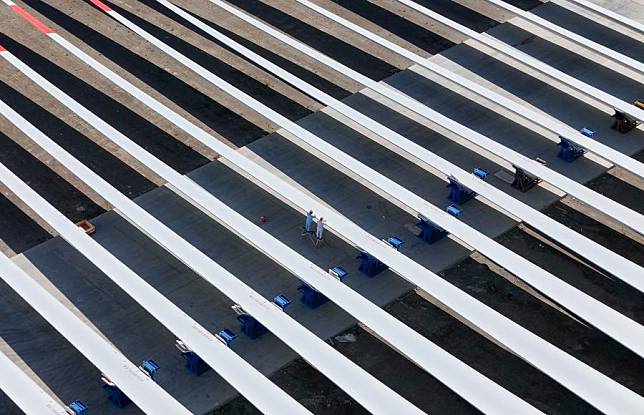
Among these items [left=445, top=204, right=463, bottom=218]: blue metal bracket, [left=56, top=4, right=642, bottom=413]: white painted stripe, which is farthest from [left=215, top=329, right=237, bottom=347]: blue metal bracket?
[left=445, top=204, right=463, bottom=218]: blue metal bracket

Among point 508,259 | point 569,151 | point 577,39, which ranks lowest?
point 569,151

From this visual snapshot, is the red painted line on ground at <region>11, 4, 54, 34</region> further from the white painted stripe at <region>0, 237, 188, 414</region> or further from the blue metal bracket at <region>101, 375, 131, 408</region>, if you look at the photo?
the blue metal bracket at <region>101, 375, 131, 408</region>

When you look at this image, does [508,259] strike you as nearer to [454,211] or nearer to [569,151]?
[454,211]

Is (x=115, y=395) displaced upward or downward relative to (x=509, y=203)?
downward

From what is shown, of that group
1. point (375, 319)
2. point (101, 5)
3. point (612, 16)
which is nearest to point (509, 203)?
point (375, 319)

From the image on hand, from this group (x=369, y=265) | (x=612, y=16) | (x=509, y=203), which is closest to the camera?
(x=509, y=203)

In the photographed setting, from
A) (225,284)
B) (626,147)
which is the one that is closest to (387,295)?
(225,284)

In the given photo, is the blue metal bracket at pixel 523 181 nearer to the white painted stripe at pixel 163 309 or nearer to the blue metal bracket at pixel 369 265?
the blue metal bracket at pixel 369 265
